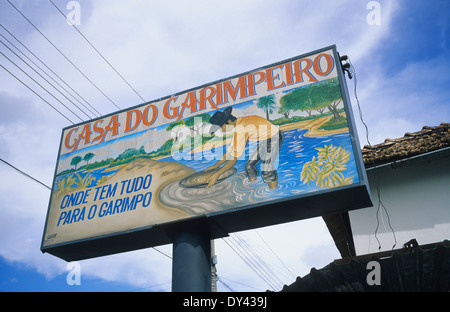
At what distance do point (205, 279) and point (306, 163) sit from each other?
203 cm

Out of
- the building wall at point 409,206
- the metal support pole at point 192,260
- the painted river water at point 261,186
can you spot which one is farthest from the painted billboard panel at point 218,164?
the building wall at point 409,206

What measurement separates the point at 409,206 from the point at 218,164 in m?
3.64

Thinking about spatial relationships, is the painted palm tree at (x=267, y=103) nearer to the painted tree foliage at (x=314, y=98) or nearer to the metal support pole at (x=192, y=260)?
the painted tree foliage at (x=314, y=98)

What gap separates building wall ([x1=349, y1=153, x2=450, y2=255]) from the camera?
23.5 feet

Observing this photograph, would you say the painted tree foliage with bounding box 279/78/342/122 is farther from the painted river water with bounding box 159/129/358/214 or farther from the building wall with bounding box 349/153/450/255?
the building wall with bounding box 349/153/450/255

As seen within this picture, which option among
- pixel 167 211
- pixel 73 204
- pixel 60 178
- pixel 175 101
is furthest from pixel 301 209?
pixel 60 178

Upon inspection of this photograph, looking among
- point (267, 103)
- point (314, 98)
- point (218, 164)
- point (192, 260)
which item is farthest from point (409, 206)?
point (192, 260)

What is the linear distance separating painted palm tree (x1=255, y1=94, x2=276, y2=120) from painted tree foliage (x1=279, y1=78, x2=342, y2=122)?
137mm

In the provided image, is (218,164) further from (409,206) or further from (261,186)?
(409,206)

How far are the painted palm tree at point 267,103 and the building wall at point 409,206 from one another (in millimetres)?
2674

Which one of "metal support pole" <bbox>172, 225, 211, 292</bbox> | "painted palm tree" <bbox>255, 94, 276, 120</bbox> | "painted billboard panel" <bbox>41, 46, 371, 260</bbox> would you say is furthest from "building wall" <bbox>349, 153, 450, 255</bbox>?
"metal support pole" <bbox>172, 225, 211, 292</bbox>

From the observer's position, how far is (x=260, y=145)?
613 cm

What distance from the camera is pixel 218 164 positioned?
6227 mm

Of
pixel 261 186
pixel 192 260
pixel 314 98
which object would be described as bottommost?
pixel 192 260
